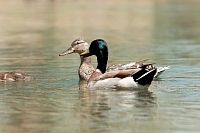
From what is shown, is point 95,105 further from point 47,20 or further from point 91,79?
point 47,20

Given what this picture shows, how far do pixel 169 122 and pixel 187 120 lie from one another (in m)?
0.35

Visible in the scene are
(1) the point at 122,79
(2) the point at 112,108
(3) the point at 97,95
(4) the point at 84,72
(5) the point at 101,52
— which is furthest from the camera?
(4) the point at 84,72

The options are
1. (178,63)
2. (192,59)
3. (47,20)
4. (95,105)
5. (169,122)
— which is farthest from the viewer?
(47,20)

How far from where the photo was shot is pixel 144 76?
1706 centimetres

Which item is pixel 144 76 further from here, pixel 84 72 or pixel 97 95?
pixel 84 72

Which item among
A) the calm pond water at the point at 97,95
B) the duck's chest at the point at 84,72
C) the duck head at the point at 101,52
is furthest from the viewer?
the duck's chest at the point at 84,72

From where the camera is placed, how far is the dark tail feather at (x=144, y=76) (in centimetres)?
1703

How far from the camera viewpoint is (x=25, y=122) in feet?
44.7

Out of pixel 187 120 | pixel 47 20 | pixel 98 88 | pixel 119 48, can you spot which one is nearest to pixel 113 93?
pixel 98 88

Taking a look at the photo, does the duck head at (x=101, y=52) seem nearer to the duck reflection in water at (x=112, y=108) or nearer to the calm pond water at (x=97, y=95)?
the calm pond water at (x=97, y=95)

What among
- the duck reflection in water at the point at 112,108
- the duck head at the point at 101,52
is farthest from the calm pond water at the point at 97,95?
the duck head at the point at 101,52

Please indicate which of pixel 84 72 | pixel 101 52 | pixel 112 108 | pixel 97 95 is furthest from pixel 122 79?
pixel 84 72

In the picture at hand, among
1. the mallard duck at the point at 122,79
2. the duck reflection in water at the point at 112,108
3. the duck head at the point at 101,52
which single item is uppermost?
the duck head at the point at 101,52

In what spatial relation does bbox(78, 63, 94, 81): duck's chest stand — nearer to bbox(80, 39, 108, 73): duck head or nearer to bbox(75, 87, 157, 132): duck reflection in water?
bbox(80, 39, 108, 73): duck head
